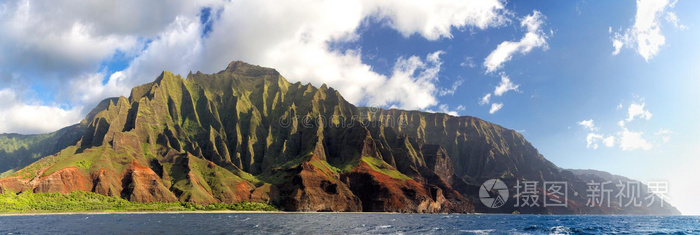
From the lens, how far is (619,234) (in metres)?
95.8

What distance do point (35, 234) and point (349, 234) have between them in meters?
62.1

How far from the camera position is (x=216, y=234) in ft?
268

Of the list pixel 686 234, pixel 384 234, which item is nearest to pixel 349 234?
pixel 384 234

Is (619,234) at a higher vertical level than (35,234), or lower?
higher

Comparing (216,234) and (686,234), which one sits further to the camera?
(686,234)

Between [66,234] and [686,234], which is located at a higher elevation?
A: [686,234]

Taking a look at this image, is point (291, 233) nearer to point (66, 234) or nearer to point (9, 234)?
point (66, 234)

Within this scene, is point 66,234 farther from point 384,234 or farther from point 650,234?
point 650,234

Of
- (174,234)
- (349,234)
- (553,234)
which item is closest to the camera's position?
(174,234)

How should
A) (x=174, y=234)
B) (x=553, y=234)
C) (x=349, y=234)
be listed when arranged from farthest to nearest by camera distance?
(x=553, y=234) < (x=349, y=234) < (x=174, y=234)

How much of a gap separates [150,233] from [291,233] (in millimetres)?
→ 27262

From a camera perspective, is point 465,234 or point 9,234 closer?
point 9,234

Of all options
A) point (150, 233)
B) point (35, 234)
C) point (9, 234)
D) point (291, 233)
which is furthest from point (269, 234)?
point (9, 234)

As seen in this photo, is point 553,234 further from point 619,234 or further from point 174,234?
point 174,234
